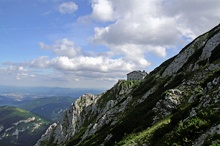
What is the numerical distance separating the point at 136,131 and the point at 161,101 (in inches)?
264

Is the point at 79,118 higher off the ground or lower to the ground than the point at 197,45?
lower

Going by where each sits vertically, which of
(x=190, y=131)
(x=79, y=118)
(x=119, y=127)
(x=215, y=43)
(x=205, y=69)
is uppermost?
(x=215, y=43)

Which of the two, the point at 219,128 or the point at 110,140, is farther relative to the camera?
the point at 110,140

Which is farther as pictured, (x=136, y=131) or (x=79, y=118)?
(x=79, y=118)

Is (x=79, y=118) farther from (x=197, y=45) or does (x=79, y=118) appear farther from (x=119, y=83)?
(x=197, y=45)

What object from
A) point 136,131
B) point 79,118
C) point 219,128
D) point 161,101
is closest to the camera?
point 219,128

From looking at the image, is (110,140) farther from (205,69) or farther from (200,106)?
(205,69)

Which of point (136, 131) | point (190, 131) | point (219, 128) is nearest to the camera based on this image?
point (219, 128)

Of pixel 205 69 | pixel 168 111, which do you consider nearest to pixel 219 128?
pixel 168 111

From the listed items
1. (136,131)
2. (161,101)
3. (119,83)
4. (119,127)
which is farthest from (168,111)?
(119,83)

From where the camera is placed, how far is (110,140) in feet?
128

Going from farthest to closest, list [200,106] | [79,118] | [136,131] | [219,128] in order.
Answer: [79,118] < [136,131] < [200,106] < [219,128]

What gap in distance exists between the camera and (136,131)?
116ft

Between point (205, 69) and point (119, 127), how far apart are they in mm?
18477
